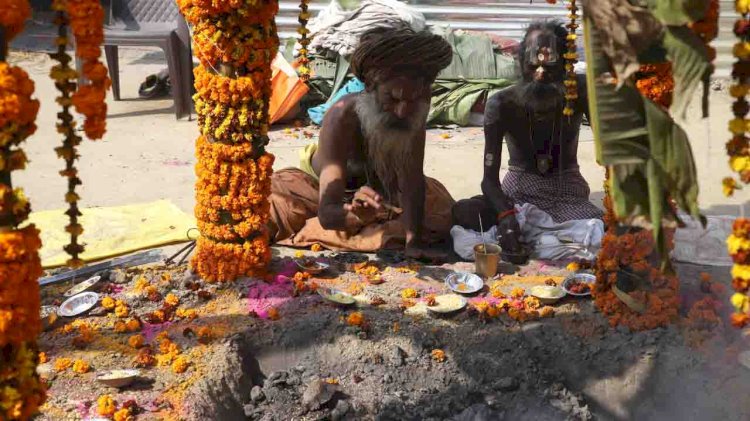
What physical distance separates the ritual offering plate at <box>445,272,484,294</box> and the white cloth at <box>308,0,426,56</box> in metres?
5.04

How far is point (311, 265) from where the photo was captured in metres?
5.71

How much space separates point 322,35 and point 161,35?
1.94 m

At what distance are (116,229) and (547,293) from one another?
3428 mm

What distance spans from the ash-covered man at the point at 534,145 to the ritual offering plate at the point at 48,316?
9.48 feet

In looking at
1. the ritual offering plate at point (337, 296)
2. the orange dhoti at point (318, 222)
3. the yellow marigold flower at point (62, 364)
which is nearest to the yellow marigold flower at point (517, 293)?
the ritual offering plate at point (337, 296)

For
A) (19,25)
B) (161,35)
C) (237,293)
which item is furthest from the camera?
(161,35)

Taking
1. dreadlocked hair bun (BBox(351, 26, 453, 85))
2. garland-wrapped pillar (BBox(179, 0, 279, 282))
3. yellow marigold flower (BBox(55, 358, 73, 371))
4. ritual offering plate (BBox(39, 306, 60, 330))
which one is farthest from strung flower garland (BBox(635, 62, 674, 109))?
ritual offering plate (BBox(39, 306, 60, 330))

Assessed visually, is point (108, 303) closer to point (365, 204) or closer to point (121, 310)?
point (121, 310)

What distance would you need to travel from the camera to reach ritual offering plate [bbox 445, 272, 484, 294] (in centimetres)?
540

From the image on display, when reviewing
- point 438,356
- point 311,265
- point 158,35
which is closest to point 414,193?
point 311,265

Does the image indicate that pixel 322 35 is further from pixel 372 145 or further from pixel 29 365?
pixel 29 365

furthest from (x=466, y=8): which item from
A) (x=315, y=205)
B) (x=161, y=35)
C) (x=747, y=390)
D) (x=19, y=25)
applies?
(x=19, y=25)

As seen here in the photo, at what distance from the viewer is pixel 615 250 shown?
4859mm

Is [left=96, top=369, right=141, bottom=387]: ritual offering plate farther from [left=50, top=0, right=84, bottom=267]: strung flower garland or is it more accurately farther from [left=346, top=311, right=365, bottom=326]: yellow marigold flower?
[left=346, top=311, right=365, bottom=326]: yellow marigold flower
